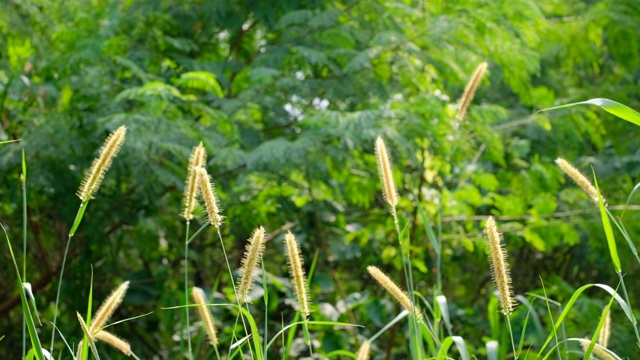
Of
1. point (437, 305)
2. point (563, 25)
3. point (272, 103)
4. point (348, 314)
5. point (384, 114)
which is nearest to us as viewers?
point (437, 305)

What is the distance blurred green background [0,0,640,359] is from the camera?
4277mm

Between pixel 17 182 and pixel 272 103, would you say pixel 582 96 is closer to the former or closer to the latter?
pixel 272 103

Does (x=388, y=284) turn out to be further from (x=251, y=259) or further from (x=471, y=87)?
(x=471, y=87)

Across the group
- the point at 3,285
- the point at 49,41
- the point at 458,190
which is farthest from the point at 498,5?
the point at 3,285

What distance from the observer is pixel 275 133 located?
5.17 meters

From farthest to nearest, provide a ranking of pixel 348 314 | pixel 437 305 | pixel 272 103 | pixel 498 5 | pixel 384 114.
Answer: pixel 348 314, pixel 498 5, pixel 272 103, pixel 384 114, pixel 437 305

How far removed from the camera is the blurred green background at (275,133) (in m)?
4.28

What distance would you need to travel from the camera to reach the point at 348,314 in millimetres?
5355

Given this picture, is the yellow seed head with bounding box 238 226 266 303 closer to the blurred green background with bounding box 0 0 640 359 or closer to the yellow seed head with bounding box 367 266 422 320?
the yellow seed head with bounding box 367 266 422 320

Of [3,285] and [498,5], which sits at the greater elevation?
[498,5]

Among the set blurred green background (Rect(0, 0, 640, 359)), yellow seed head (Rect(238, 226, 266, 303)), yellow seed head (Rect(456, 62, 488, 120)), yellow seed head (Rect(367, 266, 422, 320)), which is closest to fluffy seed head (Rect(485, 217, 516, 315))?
yellow seed head (Rect(367, 266, 422, 320))

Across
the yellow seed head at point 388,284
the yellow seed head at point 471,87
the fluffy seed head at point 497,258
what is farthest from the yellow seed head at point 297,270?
the yellow seed head at point 471,87

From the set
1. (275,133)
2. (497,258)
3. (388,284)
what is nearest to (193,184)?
(388,284)

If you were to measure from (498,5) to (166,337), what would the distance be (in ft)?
9.81
